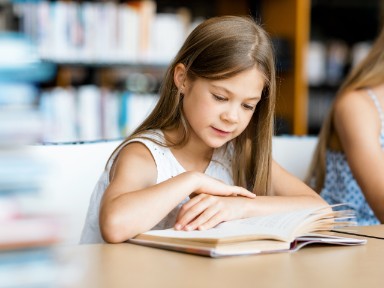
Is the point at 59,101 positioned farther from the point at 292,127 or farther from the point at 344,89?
the point at 344,89

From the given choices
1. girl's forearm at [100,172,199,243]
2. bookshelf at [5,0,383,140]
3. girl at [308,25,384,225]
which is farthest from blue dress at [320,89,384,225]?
bookshelf at [5,0,383,140]

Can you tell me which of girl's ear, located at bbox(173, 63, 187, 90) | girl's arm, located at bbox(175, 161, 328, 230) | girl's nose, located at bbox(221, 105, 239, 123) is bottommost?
girl's arm, located at bbox(175, 161, 328, 230)

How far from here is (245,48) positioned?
141 cm

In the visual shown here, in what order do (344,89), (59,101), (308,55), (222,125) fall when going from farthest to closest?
(308,55), (59,101), (344,89), (222,125)

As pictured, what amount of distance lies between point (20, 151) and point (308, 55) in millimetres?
3507

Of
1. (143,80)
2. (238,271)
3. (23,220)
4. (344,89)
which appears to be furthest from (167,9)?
(23,220)

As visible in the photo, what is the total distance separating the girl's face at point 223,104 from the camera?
53.1 inches

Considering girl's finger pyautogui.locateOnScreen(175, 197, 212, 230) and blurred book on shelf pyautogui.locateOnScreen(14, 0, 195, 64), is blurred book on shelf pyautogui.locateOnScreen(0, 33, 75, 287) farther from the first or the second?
blurred book on shelf pyautogui.locateOnScreen(14, 0, 195, 64)

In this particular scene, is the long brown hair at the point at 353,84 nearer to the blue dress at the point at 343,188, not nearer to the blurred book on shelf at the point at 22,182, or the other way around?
the blue dress at the point at 343,188

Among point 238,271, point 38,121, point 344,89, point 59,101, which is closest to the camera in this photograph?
point 38,121

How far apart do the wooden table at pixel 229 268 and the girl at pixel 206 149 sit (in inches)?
6.6

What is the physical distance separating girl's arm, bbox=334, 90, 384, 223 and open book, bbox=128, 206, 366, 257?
22.0 inches

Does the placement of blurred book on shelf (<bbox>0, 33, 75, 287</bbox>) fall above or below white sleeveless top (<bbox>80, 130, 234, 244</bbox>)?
above

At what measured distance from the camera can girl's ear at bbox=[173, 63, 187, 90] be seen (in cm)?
146
